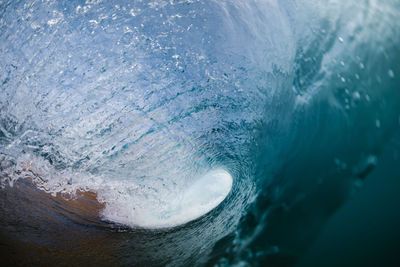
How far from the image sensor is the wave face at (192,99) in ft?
4.32

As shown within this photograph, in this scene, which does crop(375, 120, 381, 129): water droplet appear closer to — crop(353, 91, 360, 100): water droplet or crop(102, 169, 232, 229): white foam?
crop(353, 91, 360, 100): water droplet

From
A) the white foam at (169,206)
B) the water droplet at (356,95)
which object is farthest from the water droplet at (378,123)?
the white foam at (169,206)

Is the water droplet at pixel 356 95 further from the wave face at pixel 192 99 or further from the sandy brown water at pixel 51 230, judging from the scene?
the sandy brown water at pixel 51 230

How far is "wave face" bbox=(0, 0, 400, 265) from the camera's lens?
132 cm

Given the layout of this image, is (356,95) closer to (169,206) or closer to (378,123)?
(378,123)

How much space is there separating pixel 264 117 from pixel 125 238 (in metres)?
0.92

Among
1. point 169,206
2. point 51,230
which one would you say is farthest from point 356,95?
point 51,230

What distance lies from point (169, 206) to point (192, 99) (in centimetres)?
60

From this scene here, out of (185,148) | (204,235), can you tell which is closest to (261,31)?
(185,148)

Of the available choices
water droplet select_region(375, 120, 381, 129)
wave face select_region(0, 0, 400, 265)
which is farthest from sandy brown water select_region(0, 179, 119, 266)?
water droplet select_region(375, 120, 381, 129)

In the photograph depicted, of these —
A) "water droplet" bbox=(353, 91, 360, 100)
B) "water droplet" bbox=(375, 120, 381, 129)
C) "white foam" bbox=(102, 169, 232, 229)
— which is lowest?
"water droplet" bbox=(375, 120, 381, 129)

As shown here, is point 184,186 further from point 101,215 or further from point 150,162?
point 101,215

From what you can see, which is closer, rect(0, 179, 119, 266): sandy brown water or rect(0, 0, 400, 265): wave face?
rect(0, 179, 119, 266): sandy brown water

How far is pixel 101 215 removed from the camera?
1387mm
